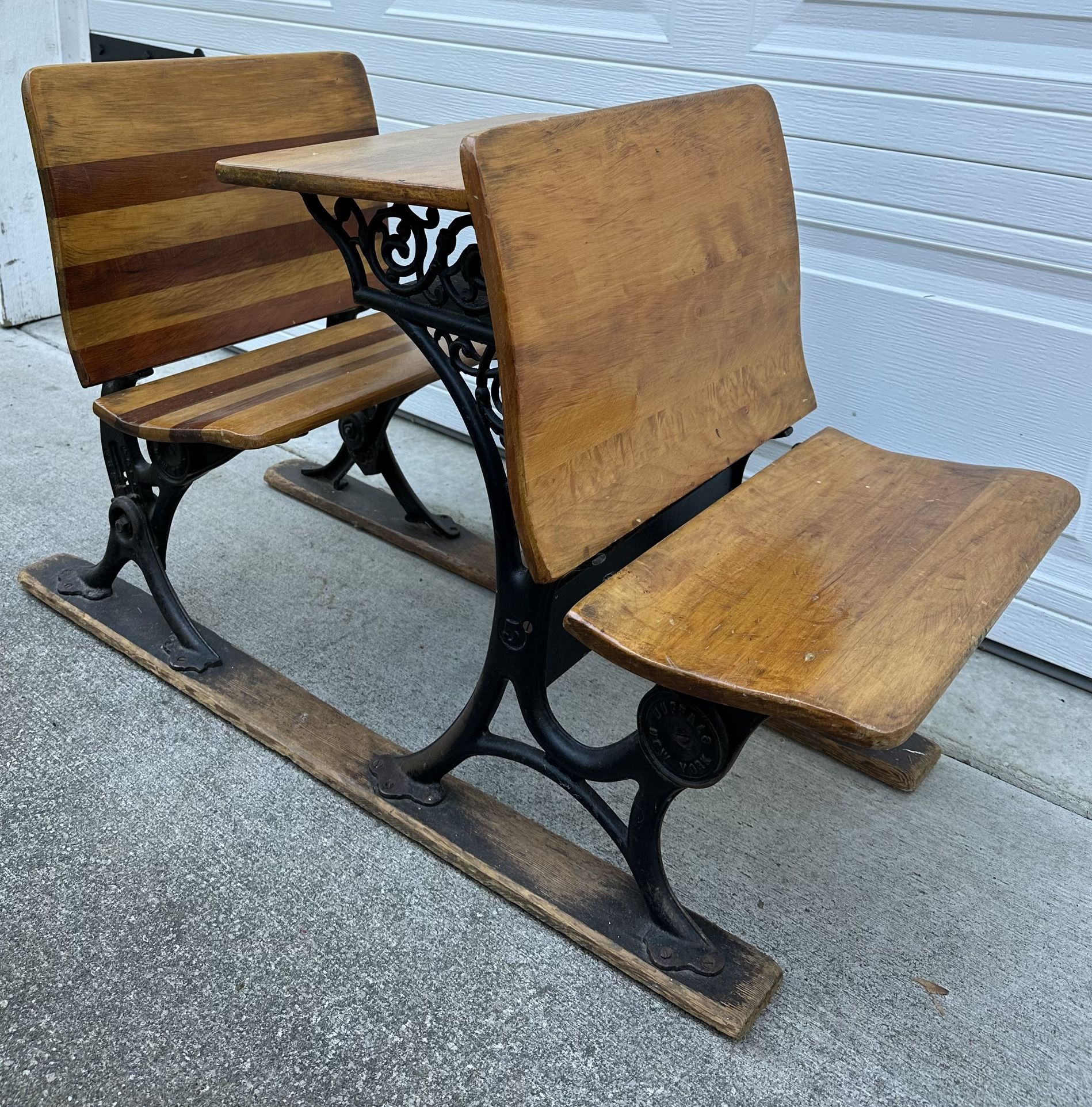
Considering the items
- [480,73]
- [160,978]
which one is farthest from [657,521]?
[480,73]

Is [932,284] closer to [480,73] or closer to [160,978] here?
[480,73]

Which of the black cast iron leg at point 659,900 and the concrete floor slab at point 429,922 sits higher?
the black cast iron leg at point 659,900

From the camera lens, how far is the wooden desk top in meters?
1.51

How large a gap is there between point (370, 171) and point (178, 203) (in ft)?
2.10

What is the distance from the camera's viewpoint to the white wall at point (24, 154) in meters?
3.59

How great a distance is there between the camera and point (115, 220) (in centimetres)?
199

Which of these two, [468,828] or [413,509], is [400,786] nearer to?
[468,828]

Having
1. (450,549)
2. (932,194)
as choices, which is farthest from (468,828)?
(932,194)

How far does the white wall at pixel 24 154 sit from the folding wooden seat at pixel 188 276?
1.79 meters

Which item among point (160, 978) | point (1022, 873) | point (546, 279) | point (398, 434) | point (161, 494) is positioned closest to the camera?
point (546, 279)

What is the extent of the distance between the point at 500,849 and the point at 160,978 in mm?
532

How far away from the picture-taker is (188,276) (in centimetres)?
216

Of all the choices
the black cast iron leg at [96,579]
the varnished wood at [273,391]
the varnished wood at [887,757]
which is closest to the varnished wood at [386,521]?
the varnished wood at [273,391]

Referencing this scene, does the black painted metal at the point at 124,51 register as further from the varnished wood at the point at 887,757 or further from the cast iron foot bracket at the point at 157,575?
the varnished wood at the point at 887,757
